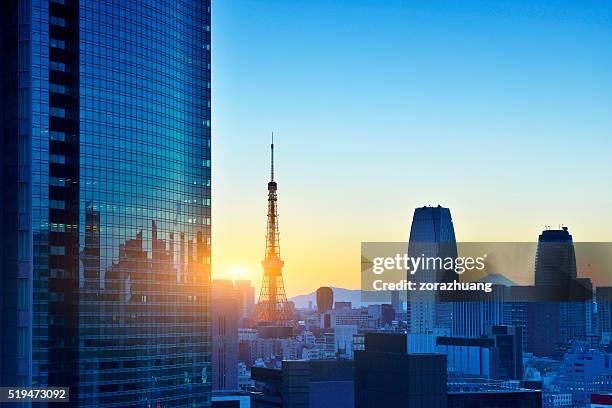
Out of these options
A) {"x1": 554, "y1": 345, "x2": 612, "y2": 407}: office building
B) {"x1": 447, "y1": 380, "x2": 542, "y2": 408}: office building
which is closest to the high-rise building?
{"x1": 554, "y1": 345, "x2": 612, "y2": 407}: office building

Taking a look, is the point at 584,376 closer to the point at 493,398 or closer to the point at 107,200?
the point at 493,398

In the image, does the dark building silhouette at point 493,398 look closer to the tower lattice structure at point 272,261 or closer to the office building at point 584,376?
the tower lattice structure at point 272,261

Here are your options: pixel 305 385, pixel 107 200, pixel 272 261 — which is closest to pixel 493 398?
pixel 305 385

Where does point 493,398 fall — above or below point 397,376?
below

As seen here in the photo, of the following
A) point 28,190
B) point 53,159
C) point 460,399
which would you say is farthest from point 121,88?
point 460,399

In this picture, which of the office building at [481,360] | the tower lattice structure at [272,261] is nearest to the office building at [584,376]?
the office building at [481,360]

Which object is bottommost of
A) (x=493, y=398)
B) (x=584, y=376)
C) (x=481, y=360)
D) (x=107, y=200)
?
(x=584, y=376)

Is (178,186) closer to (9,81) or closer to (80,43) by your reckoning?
(80,43)
